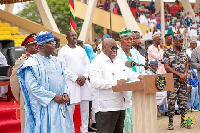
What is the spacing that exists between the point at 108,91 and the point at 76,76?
8.13 ft

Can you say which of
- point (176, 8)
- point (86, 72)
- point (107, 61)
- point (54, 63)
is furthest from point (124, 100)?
point (176, 8)

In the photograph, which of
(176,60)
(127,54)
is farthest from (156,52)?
(127,54)

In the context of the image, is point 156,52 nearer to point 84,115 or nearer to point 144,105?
point 84,115

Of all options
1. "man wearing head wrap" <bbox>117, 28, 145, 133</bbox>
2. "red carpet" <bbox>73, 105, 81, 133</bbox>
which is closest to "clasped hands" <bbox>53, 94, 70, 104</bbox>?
"man wearing head wrap" <bbox>117, 28, 145, 133</bbox>

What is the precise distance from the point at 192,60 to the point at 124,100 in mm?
4475

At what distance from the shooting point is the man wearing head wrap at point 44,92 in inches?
251

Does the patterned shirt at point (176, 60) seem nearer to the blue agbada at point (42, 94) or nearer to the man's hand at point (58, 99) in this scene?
the blue agbada at point (42, 94)

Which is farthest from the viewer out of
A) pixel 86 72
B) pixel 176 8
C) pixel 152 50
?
pixel 176 8

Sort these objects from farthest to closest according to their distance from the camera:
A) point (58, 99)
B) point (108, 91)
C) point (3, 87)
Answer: point (3, 87) → point (108, 91) → point (58, 99)

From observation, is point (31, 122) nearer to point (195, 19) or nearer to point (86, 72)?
point (86, 72)

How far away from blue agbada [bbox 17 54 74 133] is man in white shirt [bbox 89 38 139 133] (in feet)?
1.78

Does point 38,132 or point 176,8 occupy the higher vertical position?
point 176,8

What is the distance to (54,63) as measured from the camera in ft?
21.7

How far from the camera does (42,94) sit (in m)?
6.33
